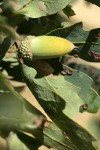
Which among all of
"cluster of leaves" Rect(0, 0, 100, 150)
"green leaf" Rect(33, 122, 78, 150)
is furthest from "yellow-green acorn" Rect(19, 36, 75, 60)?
"green leaf" Rect(33, 122, 78, 150)

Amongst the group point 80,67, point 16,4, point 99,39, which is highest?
point 16,4

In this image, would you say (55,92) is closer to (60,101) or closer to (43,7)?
(60,101)

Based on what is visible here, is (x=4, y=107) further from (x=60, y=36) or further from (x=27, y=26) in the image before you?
(x=27, y=26)

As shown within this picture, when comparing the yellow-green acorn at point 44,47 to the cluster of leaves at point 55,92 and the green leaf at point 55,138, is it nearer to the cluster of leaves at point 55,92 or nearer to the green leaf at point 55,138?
the cluster of leaves at point 55,92

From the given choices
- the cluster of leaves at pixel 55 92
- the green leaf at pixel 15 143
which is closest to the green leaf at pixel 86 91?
the cluster of leaves at pixel 55 92

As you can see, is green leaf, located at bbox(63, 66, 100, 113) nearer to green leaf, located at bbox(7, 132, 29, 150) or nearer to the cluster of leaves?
the cluster of leaves

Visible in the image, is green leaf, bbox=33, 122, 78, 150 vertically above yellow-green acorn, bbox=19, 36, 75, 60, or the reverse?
yellow-green acorn, bbox=19, 36, 75, 60

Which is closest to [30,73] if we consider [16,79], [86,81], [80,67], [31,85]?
[31,85]
